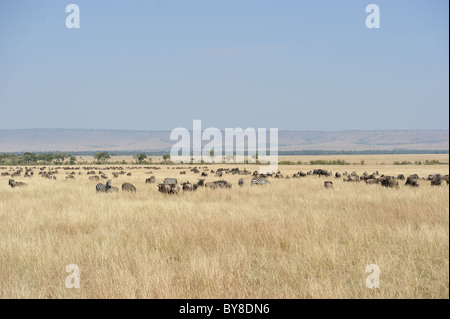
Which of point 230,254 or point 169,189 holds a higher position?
point 169,189

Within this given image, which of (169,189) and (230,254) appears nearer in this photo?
(230,254)

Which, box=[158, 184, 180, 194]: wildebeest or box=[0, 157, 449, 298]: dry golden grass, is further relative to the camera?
box=[158, 184, 180, 194]: wildebeest

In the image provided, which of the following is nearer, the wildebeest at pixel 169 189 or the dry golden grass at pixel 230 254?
the dry golden grass at pixel 230 254

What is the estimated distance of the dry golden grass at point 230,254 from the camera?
5680 mm

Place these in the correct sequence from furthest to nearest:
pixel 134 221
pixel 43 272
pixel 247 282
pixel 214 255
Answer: pixel 134 221 → pixel 214 255 → pixel 43 272 → pixel 247 282

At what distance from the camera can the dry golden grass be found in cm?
568

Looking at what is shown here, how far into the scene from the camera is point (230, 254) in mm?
7270

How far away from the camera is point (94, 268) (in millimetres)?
6848

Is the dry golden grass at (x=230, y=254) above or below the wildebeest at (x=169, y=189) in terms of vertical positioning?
below

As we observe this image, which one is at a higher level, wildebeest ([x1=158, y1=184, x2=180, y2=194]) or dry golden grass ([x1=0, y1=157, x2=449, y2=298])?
wildebeest ([x1=158, y1=184, x2=180, y2=194])
